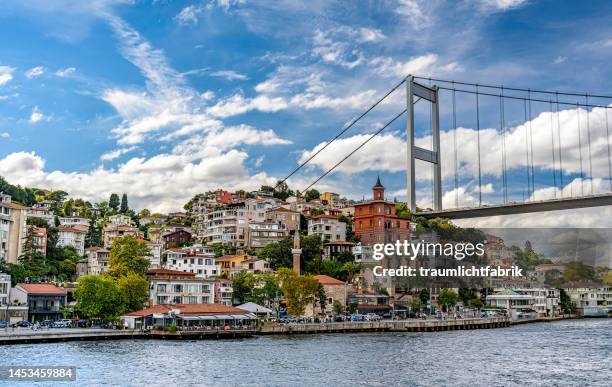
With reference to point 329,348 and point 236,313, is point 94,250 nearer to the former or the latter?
point 236,313

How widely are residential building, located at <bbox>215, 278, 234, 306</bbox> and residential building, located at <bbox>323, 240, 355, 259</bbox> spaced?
15.6 meters

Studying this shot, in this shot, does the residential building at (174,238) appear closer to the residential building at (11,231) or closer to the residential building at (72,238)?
the residential building at (72,238)

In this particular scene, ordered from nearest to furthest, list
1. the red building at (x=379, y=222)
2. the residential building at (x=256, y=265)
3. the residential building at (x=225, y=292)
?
the residential building at (x=225, y=292), the residential building at (x=256, y=265), the red building at (x=379, y=222)

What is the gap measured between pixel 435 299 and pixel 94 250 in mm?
38374

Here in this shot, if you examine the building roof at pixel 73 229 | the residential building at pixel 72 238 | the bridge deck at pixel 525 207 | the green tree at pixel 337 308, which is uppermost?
the building roof at pixel 73 229

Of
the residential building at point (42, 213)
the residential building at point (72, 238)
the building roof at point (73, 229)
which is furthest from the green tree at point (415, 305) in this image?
the residential building at point (42, 213)

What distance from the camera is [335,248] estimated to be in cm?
7650

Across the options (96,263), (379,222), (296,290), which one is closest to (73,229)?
(96,263)

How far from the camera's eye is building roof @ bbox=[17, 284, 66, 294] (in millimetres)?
50806

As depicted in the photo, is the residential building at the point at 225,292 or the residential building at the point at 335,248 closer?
the residential building at the point at 225,292

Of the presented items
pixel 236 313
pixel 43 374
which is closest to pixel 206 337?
pixel 236 313

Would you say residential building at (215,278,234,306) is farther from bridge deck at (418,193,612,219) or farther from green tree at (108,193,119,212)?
green tree at (108,193,119,212)

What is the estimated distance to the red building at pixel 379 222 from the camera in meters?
77.4

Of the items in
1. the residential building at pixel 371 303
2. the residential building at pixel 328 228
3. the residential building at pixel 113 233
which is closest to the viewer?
the residential building at pixel 371 303
